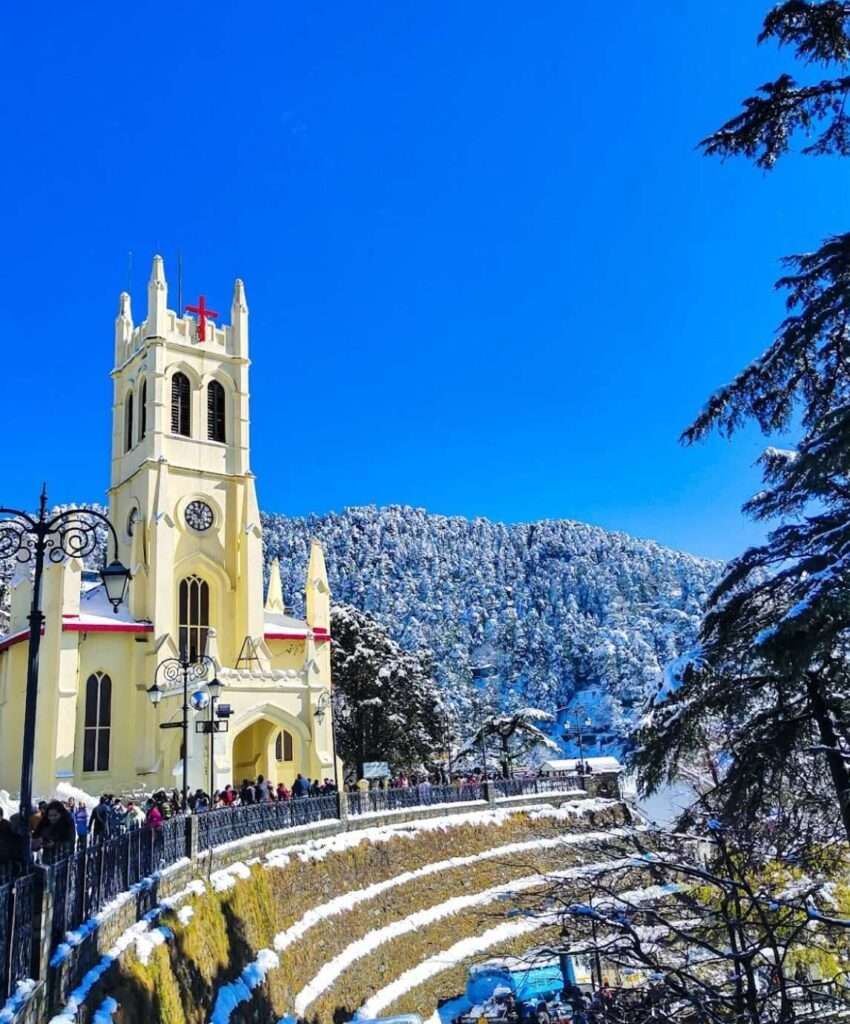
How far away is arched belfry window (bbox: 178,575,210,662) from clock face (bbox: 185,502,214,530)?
7.54 feet

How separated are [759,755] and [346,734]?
42741 millimetres

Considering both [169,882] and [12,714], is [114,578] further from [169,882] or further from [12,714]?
[12,714]

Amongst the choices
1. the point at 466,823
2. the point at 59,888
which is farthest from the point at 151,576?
the point at 59,888

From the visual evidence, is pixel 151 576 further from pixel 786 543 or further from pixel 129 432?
pixel 786 543

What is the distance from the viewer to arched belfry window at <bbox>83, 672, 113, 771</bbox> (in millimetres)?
31500

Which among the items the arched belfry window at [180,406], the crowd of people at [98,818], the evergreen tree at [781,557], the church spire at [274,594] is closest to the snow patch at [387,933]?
the crowd of people at [98,818]

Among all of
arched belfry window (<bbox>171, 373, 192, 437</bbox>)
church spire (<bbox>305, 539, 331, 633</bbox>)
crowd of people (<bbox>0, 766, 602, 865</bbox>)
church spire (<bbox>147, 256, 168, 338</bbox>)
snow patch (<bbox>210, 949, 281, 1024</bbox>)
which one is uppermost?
church spire (<bbox>147, 256, 168, 338</bbox>)

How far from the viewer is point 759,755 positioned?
23.8ft

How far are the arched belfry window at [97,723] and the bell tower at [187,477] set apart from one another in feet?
8.23

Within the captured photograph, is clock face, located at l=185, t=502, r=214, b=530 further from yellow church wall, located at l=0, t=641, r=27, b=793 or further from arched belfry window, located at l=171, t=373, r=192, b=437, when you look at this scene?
yellow church wall, located at l=0, t=641, r=27, b=793

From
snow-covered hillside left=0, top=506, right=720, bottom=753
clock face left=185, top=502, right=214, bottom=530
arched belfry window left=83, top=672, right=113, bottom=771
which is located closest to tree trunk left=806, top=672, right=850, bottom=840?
arched belfry window left=83, top=672, right=113, bottom=771

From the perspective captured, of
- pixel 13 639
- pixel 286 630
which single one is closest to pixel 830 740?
pixel 13 639

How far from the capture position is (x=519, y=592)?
161000 millimetres

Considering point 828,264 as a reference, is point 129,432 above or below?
above
